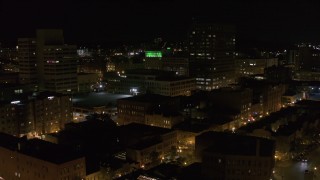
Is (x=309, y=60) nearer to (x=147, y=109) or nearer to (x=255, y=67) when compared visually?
(x=255, y=67)

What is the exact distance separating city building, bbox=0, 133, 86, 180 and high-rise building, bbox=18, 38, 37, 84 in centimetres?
3892

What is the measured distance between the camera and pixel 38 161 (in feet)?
103

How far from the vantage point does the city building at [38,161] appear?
30.7 meters

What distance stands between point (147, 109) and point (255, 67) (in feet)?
202

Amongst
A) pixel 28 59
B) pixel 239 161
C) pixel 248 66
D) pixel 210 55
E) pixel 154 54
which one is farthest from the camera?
pixel 248 66

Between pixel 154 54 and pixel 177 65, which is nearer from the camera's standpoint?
pixel 177 65

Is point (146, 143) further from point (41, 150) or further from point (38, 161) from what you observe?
point (38, 161)

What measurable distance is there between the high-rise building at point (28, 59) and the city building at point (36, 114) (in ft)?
78.8

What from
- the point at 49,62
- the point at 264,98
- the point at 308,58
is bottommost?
the point at 264,98

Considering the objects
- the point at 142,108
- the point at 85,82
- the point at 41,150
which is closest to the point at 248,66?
the point at 85,82

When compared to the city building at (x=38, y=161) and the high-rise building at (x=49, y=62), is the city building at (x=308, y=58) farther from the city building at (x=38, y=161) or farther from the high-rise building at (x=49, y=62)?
the city building at (x=38, y=161)

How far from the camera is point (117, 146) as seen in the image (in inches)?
1639

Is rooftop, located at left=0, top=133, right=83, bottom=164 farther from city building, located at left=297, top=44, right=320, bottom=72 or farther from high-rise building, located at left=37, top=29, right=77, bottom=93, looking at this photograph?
city building, located at left=297, top=44, right=320, bottom=72

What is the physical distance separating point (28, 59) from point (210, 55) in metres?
39.1
